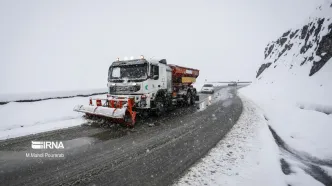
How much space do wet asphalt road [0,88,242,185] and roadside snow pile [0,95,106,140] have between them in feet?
3.38

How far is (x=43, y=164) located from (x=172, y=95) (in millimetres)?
9184

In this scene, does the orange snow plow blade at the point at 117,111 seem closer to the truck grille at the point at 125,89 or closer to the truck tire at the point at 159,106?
the truck grille at the point at 125,89

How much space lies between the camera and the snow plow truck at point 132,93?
8.59 metres

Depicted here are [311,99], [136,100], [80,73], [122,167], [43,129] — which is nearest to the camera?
[122,167]

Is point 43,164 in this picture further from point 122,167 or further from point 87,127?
point 87,127

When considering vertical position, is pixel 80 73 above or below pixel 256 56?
below

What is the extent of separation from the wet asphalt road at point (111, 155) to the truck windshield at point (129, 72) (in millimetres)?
2896

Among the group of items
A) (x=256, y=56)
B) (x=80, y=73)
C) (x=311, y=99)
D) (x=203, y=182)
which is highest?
(x=256, y=56)

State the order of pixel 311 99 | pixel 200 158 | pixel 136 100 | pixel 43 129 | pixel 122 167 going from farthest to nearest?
pixel 311 99 → pixel 136 100 → pixel 43 129 → pixel 200 158 → pixel 122 167

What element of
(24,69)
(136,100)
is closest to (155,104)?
(136,100)

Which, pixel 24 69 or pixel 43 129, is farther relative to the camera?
pixel 24 69

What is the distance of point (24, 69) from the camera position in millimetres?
83312

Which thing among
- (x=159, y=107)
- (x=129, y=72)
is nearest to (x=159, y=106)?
(x=159, y=107)

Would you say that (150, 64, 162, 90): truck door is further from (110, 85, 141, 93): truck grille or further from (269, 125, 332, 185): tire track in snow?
(269, 125, 332, 185): tire track in snow
